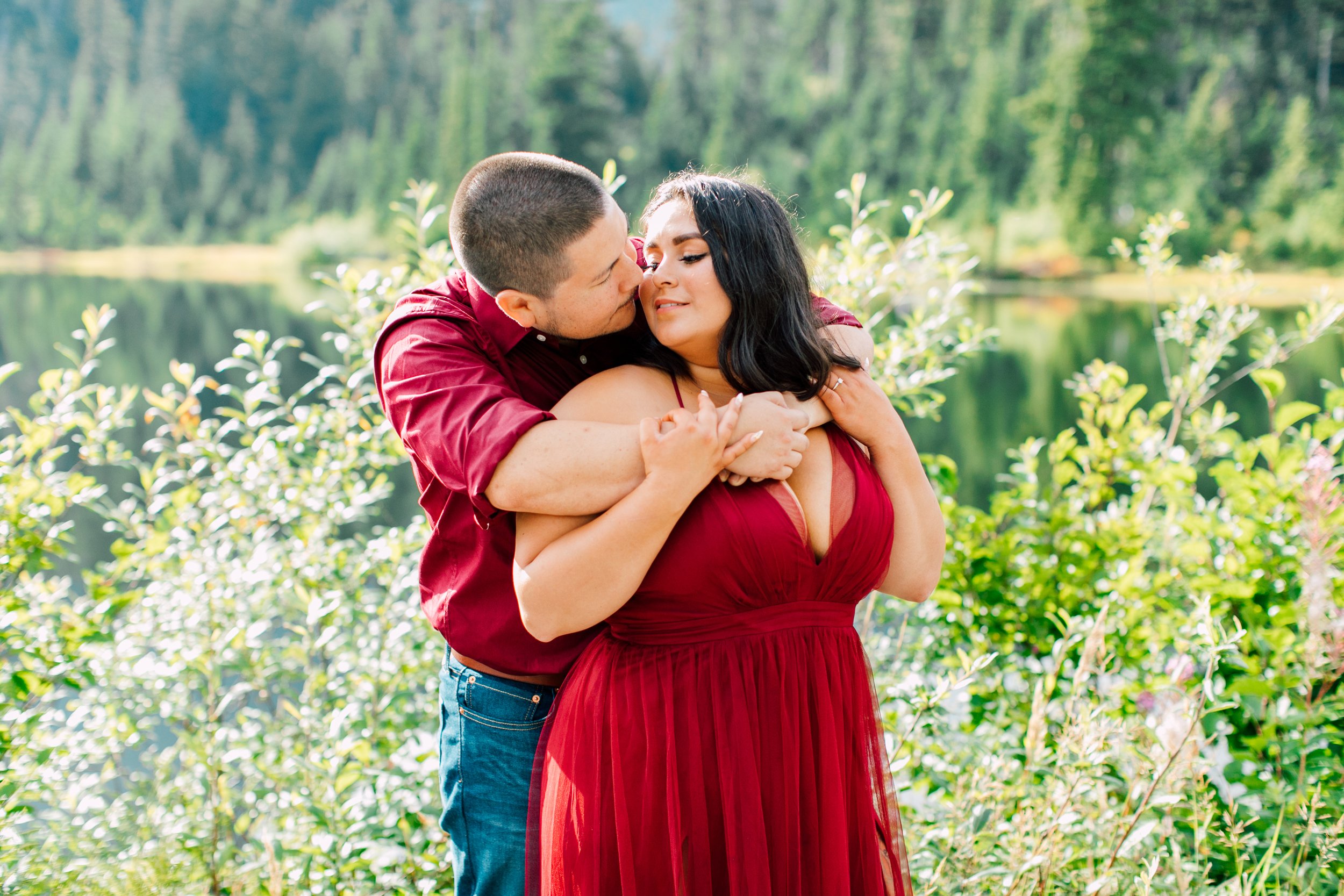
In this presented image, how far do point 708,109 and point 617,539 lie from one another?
1885 inches

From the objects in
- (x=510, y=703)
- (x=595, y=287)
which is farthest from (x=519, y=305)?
(x=510, y=703)

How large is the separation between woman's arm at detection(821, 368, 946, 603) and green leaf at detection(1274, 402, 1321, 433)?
1478 mm

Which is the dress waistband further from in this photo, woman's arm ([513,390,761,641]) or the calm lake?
the calm lake

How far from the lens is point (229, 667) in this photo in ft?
9.89

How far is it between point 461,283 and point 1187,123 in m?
40.2

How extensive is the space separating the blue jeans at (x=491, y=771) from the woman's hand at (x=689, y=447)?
60cm

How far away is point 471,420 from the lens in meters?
1.60

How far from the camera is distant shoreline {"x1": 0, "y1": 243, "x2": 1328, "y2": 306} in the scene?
31062mm

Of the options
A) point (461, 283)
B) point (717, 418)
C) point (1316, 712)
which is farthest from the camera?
point (1316, 712)

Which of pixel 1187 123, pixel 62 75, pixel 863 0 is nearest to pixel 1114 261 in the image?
pixel 1187 123

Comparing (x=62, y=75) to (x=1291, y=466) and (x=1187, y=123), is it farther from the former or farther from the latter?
(x=1291, y=466)

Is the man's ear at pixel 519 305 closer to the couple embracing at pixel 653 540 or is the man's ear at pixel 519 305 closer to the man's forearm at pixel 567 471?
the couple embracing at pixel 653 540

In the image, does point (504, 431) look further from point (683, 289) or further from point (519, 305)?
point (683, 289)

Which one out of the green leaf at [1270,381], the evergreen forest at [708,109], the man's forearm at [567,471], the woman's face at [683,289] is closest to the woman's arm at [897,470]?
the woman's face at [683,289]
